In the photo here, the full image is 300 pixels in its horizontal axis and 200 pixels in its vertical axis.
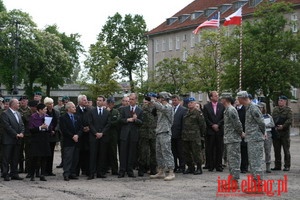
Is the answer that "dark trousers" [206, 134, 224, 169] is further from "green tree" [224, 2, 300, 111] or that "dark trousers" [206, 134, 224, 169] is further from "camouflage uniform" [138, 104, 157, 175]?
"green tree" [224, 2, 300, 111]

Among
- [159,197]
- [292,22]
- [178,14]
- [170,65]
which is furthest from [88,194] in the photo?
[178,14]

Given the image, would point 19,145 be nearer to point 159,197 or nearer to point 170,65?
point 159,197

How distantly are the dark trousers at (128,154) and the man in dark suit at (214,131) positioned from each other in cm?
238

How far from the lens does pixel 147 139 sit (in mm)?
17047

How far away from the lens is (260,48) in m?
50.6

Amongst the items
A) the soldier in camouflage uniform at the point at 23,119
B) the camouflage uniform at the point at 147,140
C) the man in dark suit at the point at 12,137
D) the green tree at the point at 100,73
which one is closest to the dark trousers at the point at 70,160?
the man in dark suit at the point at 12,137

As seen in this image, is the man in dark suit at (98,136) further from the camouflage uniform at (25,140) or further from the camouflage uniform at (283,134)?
the camouflage uniform at (283,134)

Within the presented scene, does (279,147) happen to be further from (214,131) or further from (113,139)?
(113,139)

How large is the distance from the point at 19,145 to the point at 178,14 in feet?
253

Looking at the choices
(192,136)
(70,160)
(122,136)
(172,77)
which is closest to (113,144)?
(122,136)

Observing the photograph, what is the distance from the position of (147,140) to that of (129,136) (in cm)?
45

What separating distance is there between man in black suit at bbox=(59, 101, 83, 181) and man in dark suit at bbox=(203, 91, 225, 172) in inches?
145

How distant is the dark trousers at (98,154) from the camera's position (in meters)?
16.7

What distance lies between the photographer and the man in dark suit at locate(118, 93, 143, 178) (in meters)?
17.0
